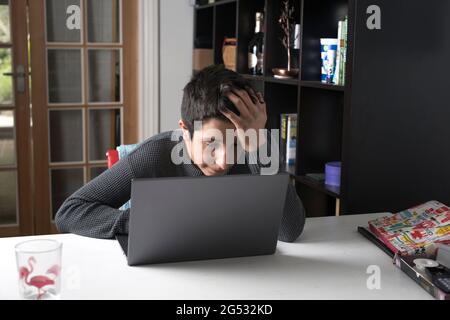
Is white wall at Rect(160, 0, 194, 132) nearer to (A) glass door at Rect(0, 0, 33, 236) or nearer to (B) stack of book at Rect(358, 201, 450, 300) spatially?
(A) glass door at Rect(0, 0, 33, 236)

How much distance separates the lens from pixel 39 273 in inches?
45.2

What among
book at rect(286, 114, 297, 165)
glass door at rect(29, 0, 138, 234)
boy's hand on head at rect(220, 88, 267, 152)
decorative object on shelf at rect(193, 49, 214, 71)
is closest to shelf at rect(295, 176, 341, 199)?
book at rect(286, 114, 297, 165)

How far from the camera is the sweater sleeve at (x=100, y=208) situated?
156 cm

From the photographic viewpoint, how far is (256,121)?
1.62 meters

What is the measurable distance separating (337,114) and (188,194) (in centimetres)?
156

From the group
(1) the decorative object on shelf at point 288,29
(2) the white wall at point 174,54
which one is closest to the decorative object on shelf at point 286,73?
(1) the decorative object on shelf at point 288,29

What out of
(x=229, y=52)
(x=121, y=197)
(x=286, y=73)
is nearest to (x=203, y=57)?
(x=229, y=52)

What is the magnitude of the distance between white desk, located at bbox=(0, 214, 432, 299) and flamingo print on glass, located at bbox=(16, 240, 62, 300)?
0.10 ft

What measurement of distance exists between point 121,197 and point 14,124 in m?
2.11

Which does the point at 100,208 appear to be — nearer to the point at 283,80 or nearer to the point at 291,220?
the point at 291,220

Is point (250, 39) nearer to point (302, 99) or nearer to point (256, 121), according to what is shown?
point (302, 99)

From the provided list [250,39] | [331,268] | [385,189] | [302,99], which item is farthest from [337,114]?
[331,268]

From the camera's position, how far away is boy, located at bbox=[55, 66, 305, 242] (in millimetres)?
1566

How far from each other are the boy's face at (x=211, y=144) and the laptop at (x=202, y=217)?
0.25 meters
